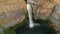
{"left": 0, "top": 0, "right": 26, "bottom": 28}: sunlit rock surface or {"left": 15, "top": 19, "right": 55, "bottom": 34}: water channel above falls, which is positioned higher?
{"left": 0, "top": 0, "right": 26, "bottom": 28}: sunlit rock surface

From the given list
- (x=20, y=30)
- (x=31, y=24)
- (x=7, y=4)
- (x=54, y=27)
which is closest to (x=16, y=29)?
(x=20, y=30)

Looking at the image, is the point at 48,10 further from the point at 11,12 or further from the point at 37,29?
the point at 11,12

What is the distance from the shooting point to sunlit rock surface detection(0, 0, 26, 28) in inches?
49.1

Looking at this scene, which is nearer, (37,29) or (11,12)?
(11,12)

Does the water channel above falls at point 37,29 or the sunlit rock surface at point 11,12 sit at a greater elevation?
the sunlit rock surface at point 11,12

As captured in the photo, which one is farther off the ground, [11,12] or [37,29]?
[11,12]

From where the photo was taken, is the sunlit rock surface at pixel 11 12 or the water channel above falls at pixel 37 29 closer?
the sunlit rock surface at pixel 11 12

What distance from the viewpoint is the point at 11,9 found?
126 centimetres

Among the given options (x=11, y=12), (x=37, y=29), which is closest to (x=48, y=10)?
(x=37, y=29)

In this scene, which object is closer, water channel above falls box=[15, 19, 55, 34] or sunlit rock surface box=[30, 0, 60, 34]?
sunlit rock surface box=[30, 0, 60, 34]

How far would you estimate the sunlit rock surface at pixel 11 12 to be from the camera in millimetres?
1246

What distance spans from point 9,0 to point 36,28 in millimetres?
408

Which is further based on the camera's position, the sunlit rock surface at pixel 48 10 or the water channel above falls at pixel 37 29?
the water channel above falls at pixel 37 29

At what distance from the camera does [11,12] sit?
1253mm
